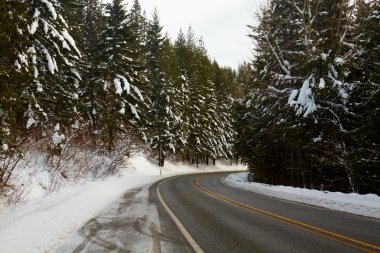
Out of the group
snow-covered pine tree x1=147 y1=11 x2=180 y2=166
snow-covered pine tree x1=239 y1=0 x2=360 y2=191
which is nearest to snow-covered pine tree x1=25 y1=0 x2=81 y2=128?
snow-covered pine tree x1=239 y1=0 x2=360 y2=191

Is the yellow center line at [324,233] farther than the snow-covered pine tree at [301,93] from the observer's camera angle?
No

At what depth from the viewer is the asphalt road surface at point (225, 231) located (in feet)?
23.0

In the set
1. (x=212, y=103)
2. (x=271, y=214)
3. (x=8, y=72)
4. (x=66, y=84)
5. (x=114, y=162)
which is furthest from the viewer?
(x=212, y=103)

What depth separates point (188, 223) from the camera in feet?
31.9

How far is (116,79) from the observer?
28.9 meters

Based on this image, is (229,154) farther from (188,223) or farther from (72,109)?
(188,223)

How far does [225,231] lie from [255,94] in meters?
18.4

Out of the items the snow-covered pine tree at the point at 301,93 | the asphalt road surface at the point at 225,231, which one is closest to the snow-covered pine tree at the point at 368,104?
the snow-covered pine tree at the point at 301,93

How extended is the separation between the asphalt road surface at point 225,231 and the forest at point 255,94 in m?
3.63

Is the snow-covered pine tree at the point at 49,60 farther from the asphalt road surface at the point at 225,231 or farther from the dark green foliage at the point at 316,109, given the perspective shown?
the dark green foliage at the point at 316,109

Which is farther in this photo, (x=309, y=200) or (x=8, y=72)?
(x=309, y=200)

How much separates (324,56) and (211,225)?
11.5 meters

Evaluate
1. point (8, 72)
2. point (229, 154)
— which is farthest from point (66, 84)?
point (229, 154)

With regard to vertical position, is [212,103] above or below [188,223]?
above
